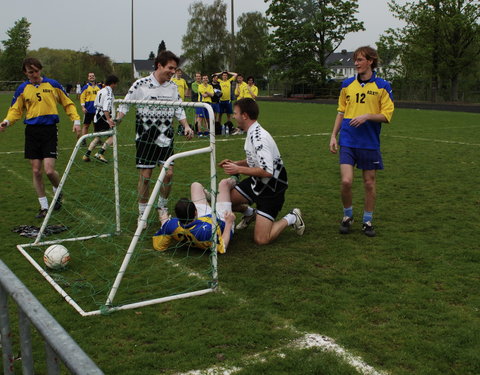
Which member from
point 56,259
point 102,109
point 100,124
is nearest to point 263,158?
point 56,259

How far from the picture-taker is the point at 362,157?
5.90 m

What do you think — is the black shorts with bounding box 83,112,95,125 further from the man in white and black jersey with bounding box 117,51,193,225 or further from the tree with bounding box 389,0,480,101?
the tree with bounding box 389,0,480,101

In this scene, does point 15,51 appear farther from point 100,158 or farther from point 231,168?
point 231,168

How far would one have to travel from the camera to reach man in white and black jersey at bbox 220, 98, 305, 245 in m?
5.28

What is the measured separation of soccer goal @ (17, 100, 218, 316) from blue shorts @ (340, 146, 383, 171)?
1578 mm

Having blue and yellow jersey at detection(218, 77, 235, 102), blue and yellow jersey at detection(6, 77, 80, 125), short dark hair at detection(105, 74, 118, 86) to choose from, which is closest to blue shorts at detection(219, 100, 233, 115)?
blue and yellow jersey at detection(218, 77, 235, 102)

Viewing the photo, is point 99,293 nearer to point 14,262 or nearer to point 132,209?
point 14,262

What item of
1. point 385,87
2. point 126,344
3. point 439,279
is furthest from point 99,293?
point 385,87

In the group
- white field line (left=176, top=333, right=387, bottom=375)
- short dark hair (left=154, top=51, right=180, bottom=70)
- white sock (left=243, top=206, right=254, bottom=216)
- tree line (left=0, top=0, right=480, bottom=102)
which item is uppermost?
tree line (left=0, top=0, right=480, bottom=102)

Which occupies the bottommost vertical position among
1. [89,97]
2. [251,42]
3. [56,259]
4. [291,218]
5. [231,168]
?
[56,259]

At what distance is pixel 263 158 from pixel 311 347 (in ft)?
7.47

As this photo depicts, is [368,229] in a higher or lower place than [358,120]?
lower

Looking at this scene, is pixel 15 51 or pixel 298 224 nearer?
pixel 298 224

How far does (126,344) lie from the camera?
11.4ft
